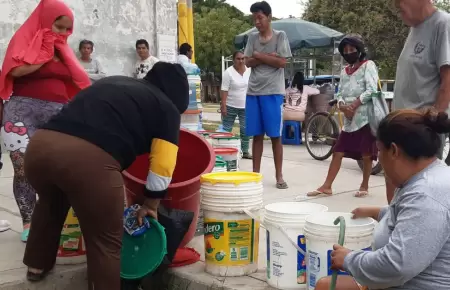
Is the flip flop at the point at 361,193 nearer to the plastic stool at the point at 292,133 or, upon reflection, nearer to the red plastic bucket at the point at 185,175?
the red plastic bucket at the point at 185,175

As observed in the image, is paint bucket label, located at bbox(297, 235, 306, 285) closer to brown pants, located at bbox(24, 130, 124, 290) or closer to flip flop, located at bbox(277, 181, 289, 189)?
brown pants, located at bbox(24, 130, 124, 290)

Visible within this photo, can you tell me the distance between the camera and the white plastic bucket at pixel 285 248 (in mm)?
3143

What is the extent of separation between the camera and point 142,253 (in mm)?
3422

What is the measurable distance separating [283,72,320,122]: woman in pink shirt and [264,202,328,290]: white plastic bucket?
7.42 meters

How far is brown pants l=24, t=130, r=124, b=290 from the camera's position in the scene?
113 inches

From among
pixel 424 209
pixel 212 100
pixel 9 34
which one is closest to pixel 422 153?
pixel 424 209

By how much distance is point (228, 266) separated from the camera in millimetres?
3510

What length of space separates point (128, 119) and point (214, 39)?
1372 inches

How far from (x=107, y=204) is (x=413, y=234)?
1605 mm

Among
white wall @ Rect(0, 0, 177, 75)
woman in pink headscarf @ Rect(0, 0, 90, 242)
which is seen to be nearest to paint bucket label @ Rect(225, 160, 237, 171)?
woman in pink headscarf @ Rect(0, 0, 90, 242)

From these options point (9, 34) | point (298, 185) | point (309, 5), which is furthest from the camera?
point (309, 5)

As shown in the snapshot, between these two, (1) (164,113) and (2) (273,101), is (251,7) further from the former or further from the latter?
(1) (164,113)

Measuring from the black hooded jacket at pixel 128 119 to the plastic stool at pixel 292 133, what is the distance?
305 inches

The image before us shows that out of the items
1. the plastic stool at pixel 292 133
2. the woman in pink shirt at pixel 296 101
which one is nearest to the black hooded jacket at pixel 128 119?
the woman in pink shirt at pixel 296 101
